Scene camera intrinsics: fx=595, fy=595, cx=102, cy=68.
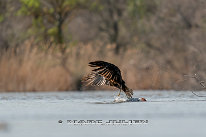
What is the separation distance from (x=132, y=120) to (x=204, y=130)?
1614 mm

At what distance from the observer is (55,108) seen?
1159 centimetres

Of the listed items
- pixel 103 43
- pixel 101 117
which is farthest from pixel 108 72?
pixel 103 43

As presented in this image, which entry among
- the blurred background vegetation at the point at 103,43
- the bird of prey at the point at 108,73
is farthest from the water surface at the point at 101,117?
the blurred background vegetation at the point at 103,43

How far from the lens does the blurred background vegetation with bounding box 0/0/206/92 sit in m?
19.0

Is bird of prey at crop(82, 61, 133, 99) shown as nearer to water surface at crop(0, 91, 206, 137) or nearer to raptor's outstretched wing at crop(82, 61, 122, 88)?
raptor's outstretched wing at crop(82, 61, 122, 88)

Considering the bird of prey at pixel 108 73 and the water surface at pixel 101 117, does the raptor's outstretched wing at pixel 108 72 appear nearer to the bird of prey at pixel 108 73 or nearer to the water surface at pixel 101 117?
the bird of prey at pixel 108 73

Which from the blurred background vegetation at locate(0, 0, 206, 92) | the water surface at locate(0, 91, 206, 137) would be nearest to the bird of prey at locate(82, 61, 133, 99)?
the water surface at locate(0, 91, 206, 137)

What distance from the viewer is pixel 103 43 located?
25.9 meters

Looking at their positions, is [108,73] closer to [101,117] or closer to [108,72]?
[108,72]

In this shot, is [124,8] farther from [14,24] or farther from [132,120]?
[132,120]

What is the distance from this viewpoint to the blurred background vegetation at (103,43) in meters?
19.0

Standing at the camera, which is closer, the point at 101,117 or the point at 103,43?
the point at 101,117

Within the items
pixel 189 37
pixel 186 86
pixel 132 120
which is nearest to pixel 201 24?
pixel 189 37

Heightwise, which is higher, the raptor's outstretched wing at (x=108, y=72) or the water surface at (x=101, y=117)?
the raptor's outstretched wing at (x=108, y=72)
